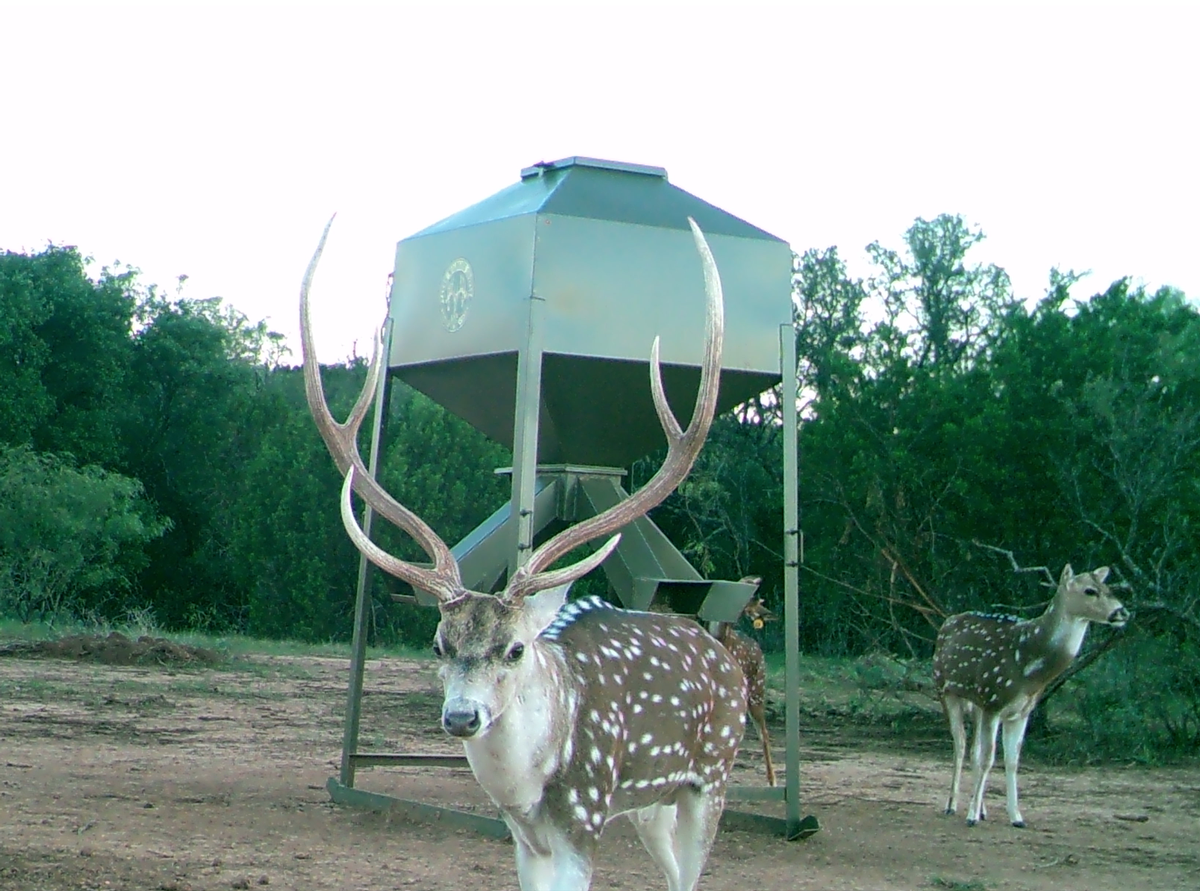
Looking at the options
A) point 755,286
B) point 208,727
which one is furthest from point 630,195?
point 208,727

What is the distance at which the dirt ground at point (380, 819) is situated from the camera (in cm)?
766

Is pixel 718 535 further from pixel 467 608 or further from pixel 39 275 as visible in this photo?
pixel 467 608

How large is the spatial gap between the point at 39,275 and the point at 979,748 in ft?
106

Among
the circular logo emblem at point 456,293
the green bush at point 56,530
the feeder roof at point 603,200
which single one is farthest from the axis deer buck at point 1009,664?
the green bush at point 56,530

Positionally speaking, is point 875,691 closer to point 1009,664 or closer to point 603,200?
point 1009,664

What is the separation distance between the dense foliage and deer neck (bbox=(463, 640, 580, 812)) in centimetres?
876

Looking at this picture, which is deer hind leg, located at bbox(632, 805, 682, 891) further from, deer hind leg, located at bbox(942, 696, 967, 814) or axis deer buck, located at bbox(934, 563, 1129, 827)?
deer hind leg, located at bbox(942, 696, 967, 814)

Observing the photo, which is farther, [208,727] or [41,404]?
[41,404]

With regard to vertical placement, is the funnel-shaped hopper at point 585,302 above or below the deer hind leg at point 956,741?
above

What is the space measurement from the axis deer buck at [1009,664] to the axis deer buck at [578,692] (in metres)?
4.32

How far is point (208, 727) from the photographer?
44.4ft

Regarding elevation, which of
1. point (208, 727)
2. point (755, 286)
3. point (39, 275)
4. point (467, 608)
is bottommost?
point (208, 727)

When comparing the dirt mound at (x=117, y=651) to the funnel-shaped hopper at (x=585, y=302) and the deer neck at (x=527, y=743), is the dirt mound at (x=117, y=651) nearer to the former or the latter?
the funnel-shaped hopper at (x=585, y=302)

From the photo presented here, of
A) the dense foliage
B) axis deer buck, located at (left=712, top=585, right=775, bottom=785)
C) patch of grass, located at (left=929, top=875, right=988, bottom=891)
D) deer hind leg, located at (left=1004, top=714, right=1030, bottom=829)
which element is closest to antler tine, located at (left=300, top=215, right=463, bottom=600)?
patch of grass, located at (left=929, top=875, right=988, bottom=891)
